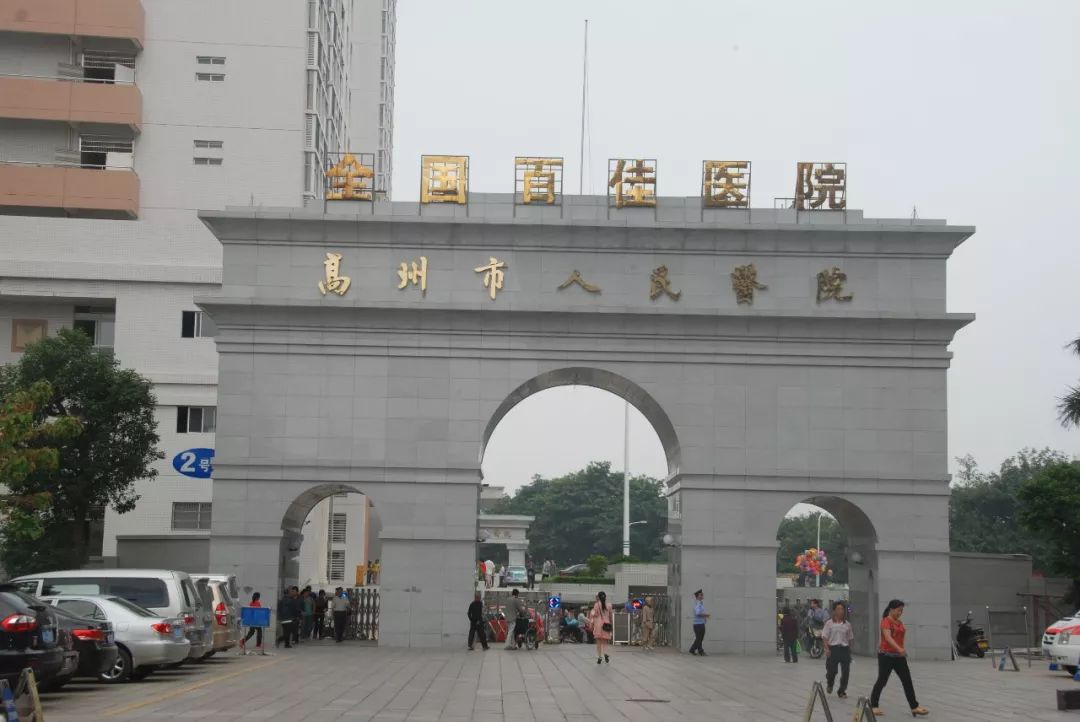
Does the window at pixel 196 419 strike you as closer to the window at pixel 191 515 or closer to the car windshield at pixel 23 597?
the window at pixel 191 515

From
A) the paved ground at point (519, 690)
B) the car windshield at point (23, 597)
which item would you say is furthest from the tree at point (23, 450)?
the car windshield at point (23, 597)

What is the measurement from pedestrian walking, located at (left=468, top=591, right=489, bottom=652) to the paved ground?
95 cm

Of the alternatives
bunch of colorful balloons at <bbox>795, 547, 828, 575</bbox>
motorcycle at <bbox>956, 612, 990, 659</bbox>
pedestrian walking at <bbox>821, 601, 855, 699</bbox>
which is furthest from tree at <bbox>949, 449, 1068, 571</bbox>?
pedestrian walking at <bbox>821, 601, 855, 699</bbox>

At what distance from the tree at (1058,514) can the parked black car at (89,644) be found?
76.4 ft

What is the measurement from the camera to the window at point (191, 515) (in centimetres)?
3959

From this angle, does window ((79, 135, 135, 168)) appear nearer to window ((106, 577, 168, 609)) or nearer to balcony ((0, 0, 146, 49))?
balcony ((0, 0, 146, 49))

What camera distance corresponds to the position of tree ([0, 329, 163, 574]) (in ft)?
105

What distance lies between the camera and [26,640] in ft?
50.0

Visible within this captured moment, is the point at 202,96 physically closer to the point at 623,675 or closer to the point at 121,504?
the point at 121,504

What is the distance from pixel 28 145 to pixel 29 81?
6.50 ft

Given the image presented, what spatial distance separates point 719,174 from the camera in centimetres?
2928

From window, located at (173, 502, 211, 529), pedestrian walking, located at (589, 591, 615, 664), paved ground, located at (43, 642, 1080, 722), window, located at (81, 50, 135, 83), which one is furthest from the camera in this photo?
window, located at (81, 50, 135, 83)

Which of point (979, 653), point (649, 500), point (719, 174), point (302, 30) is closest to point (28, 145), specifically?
point (302, 30)

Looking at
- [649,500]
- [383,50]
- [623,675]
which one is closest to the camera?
[623,675]
